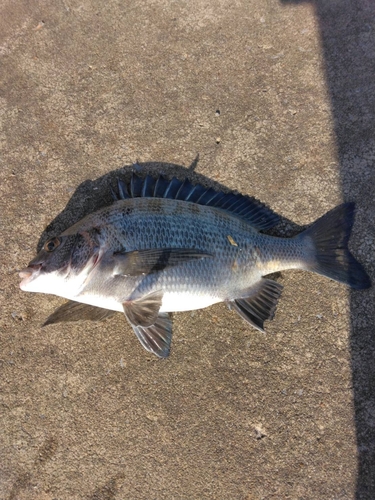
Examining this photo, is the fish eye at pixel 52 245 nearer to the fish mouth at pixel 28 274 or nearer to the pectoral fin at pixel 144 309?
the fish mouth at pixel 28 274

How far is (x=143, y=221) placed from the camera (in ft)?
8.33

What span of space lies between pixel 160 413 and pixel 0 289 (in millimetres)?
1760

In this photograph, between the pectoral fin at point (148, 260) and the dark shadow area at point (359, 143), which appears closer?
the pectoral fin at point (148, 260)

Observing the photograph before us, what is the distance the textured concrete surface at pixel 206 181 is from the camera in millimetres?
2672

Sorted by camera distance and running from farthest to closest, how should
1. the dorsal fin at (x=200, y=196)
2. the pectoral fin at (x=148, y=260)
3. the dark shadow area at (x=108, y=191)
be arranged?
the dark shadow area at (x=108, y=191) < the dorsal fin at (x=200, y=196) < the pectoral fin at (x=148, y=260)

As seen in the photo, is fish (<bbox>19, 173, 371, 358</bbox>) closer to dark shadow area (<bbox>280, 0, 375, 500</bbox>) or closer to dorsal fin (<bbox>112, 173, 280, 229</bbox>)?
dorsal fin (<bbox>112, 173, 280, 229</bbox>)

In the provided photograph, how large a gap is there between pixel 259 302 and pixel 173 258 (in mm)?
819

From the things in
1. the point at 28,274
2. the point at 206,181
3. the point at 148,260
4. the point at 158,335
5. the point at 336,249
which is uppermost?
the point at 28,274

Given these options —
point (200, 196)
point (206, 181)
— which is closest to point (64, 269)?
point (200, 196)

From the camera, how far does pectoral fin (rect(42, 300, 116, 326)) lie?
269 cm

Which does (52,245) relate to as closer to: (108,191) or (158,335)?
(108,191)

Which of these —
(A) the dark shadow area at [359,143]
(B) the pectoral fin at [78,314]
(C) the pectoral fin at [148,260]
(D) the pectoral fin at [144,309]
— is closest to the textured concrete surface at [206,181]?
(A) the dark shadow area at [359,143]

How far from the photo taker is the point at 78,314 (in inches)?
107

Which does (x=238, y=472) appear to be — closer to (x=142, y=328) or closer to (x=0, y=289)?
(x=142, y=328)
